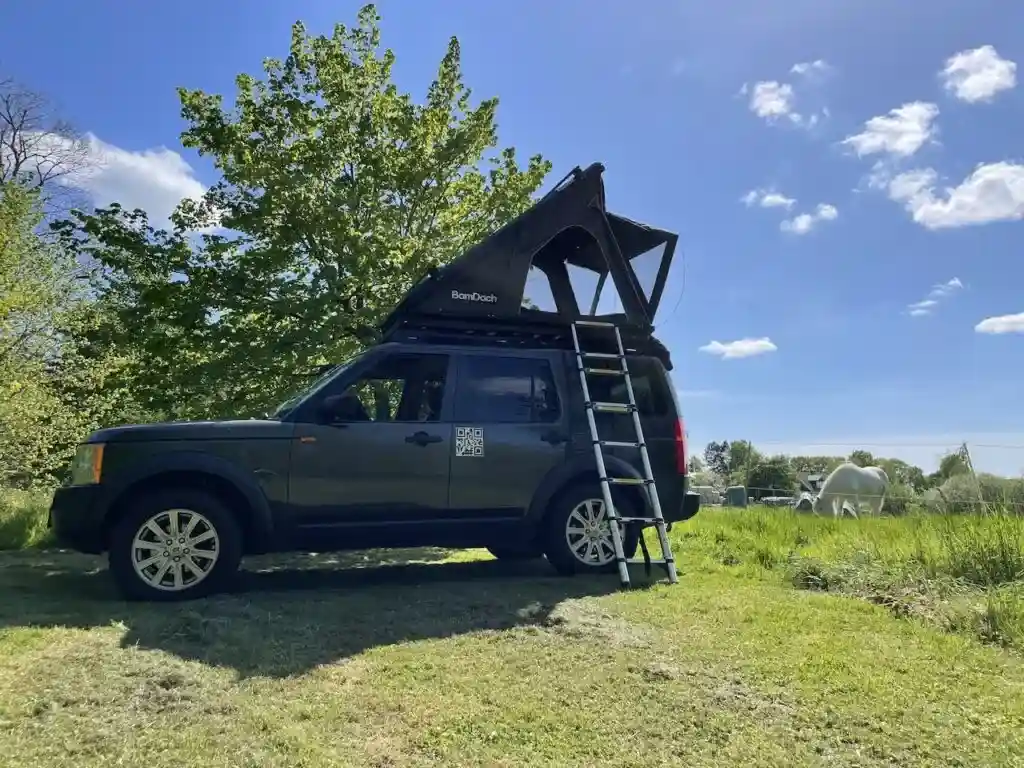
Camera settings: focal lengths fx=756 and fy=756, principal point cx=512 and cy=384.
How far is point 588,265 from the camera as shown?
7812mm

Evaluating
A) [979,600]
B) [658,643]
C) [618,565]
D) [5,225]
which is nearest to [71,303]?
[5,225]

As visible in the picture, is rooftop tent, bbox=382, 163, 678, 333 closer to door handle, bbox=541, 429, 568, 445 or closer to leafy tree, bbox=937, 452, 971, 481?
door handle, bbox=541, 429, 568, 445

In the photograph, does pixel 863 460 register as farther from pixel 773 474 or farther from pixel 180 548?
pixel 180 548

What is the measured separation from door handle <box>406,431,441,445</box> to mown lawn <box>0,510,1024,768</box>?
111 cm

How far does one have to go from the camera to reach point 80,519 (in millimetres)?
5191

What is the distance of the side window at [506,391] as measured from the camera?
6.24 meters

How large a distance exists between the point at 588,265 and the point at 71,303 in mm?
8942

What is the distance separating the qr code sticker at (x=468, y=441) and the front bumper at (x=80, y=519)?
2.58 metres

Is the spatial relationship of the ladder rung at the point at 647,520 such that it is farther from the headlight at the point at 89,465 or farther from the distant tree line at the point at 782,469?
the distant tree line at the point at 782,469

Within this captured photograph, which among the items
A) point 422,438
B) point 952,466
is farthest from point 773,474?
point 422,438

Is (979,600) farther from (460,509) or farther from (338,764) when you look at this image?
(338,764)

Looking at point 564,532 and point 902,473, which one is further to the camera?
point 902,473

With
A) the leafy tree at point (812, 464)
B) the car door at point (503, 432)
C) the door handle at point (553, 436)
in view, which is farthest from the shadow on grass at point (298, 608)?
the leafy tree at point (812, 464)

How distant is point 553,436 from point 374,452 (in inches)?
Answer: 61.1
